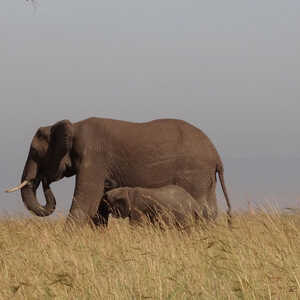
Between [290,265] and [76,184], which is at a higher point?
[290,265]

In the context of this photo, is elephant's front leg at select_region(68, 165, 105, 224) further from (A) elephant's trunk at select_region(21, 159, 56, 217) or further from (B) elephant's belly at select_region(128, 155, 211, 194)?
(A) elephant's trunk at select_region(21, 159, 56, 217)

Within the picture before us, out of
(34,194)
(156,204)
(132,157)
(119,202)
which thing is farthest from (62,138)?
(156,204)

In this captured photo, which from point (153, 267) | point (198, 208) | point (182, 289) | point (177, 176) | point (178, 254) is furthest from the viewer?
point (177, 176)

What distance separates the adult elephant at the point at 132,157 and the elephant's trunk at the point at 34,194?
23.4 inches

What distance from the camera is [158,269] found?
6.84 metres

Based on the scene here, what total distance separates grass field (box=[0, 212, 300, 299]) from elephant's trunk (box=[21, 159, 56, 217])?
3700 millimetres

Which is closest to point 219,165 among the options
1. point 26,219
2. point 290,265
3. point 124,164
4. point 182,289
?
point 124,164

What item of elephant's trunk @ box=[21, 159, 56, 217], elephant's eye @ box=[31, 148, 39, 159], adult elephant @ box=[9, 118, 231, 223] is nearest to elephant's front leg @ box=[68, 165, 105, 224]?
adult elephant @ box=[9, 118, 231, 223]

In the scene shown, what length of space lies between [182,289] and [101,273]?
1.34 meters

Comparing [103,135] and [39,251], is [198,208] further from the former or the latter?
[39,251]

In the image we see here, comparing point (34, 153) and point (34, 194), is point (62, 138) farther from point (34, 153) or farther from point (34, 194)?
point (34, 194)

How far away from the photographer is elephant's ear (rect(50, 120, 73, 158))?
13008 millimetres

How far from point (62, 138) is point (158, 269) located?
659 centimetres

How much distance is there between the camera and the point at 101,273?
6969 mm
